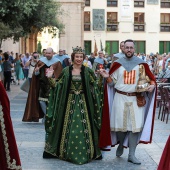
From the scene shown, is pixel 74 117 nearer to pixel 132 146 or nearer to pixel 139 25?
pixel 132 146

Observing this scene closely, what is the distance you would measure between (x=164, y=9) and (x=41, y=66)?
5155cm

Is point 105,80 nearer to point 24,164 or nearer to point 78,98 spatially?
point 78,98

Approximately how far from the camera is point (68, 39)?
38.2m

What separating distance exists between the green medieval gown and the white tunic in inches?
15.8

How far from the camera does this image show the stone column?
37.9m

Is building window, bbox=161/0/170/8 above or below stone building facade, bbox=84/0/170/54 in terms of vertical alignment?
above

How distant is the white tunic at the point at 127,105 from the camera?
7.70 metres

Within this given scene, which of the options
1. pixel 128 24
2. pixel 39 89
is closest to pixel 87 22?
pixel 128 24

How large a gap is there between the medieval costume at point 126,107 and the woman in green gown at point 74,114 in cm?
20

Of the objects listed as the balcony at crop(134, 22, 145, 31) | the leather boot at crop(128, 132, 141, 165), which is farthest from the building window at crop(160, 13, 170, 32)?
the leather boot at crop(128, 132, 141, 165)

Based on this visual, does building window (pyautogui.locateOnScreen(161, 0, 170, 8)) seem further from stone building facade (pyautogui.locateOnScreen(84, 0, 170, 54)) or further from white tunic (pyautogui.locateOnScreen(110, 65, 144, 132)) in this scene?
white tunic (pyautogui.locateOnScreen(110, 65, 144, 132))

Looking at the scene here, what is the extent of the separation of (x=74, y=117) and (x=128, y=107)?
83 centimetres

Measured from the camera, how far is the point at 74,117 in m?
7.97

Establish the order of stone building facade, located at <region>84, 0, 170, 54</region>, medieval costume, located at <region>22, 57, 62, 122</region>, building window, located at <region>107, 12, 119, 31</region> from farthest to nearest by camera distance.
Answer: building window, located at <region>107, 12, 119, 31</region>
stone building facade, located at <region>84, 0, 170, 54</region>
medieval costume, located at <region>22, 57, 62, 122</region>
